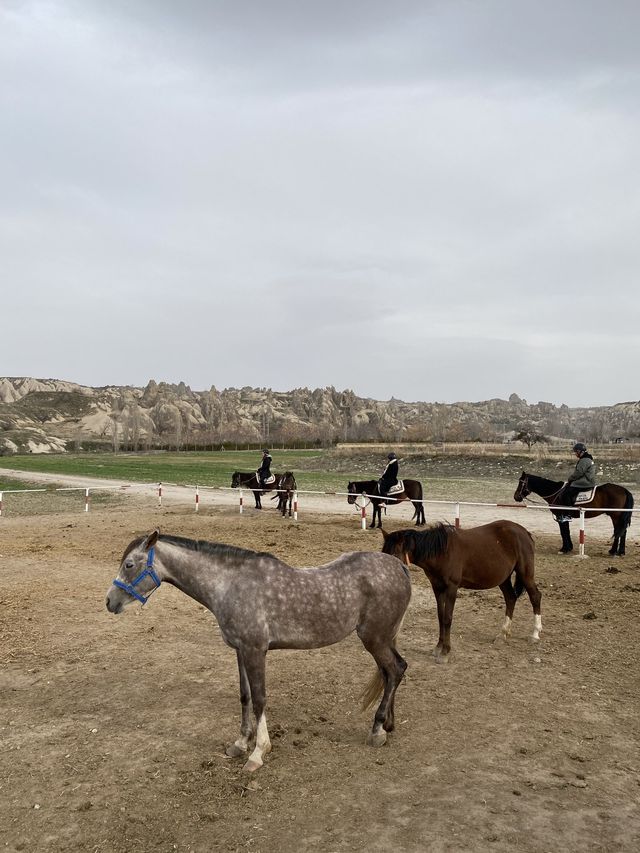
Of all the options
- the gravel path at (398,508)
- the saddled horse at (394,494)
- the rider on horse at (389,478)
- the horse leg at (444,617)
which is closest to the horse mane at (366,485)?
the saddled horse at (394,494)

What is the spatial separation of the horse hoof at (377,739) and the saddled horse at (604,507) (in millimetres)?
10959

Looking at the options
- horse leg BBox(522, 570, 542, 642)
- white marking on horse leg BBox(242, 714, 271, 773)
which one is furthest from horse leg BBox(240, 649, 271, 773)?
horse leg BBox(522, 570, 542, 642)

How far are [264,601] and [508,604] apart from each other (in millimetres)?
5203

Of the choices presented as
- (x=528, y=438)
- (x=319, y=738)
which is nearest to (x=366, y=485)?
(x=319, y=738)

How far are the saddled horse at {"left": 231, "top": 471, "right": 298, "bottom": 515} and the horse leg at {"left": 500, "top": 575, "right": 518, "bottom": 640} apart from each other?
13362 mm

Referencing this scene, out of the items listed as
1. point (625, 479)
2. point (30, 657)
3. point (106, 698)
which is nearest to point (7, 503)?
point (30, 657)

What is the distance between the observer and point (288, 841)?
13.5 ft

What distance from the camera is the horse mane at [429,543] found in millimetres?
7816

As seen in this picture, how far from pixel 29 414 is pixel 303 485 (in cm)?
15950

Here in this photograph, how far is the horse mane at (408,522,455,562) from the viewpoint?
7816 mm

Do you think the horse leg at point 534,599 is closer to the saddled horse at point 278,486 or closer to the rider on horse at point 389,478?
the rider on horse at point 389,478

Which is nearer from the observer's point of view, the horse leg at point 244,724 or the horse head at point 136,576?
the horse leg at point 244,724

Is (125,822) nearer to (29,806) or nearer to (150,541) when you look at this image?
(29,806)

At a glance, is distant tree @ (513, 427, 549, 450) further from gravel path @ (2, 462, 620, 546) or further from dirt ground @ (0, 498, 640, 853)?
dirt ground @ (0, 498, 640, 853)
